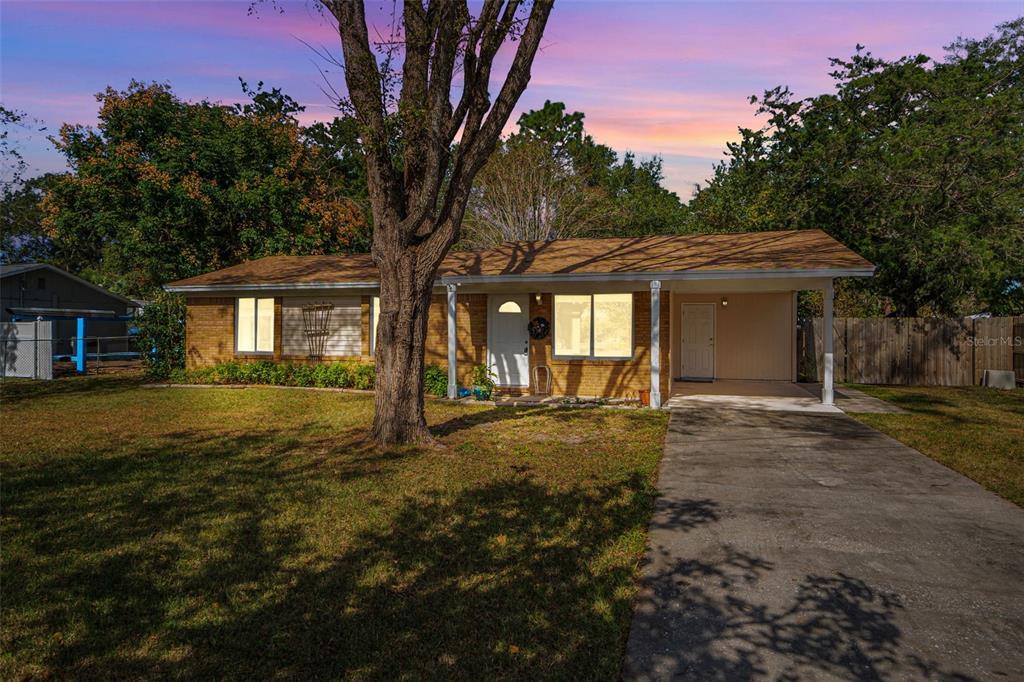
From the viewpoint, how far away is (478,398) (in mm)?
13172

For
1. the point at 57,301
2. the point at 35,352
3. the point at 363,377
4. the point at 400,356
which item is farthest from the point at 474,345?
the point at 57,301

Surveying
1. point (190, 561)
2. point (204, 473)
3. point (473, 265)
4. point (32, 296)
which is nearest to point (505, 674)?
point (190, 561)

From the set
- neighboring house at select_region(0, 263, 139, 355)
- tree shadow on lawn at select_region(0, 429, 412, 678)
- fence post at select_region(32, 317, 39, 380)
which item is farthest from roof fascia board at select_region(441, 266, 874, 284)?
neighboring house at select_region(0, 263, 139, 355)

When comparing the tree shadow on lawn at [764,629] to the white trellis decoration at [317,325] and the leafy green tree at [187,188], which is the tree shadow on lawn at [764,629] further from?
the leafy green tree at [187,188]

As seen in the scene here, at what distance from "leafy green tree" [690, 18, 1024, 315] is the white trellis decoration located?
47.4 ft

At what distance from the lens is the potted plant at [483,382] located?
43.3 ft

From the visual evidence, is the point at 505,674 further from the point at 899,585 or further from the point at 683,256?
the point at 683,256

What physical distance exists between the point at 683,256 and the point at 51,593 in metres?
12.0

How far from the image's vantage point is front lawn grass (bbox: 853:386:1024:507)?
7082 millimetres

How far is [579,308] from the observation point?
44.3ft

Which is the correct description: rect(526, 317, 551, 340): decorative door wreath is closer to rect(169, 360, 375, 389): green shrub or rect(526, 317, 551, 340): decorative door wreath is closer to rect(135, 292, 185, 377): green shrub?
rect(169, 360, 375, 389): green shrub

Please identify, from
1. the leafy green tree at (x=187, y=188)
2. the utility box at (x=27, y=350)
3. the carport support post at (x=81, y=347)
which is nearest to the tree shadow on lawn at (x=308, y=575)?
the utility box at (x=27, y=350)

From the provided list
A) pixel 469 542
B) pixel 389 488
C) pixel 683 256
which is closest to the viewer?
pixel 469 542

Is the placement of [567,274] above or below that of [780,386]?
above
